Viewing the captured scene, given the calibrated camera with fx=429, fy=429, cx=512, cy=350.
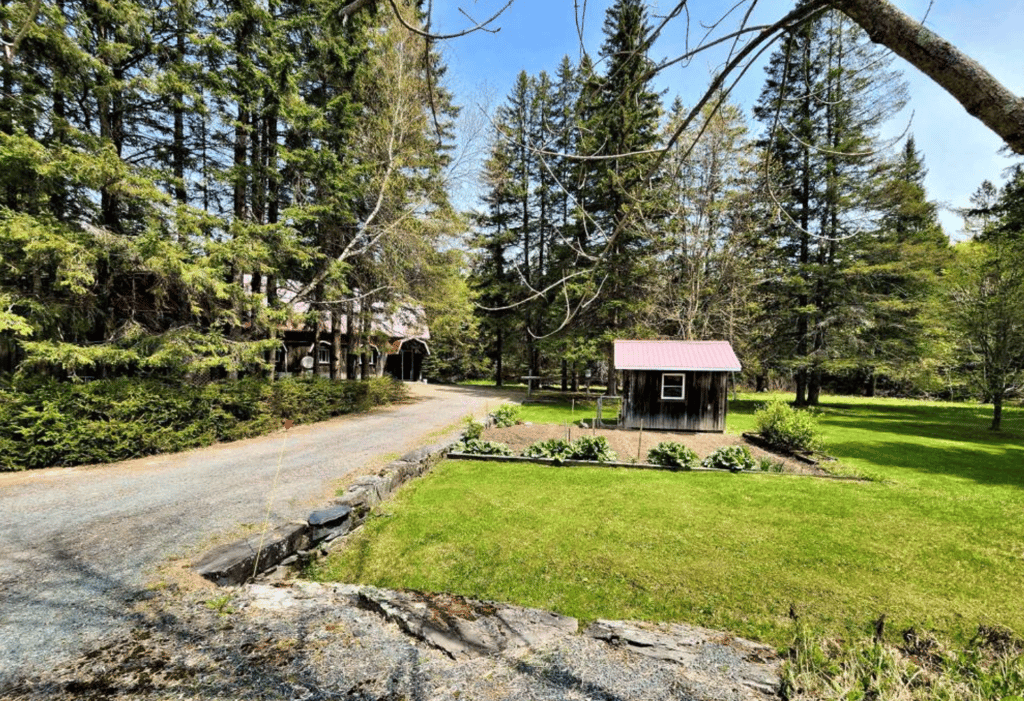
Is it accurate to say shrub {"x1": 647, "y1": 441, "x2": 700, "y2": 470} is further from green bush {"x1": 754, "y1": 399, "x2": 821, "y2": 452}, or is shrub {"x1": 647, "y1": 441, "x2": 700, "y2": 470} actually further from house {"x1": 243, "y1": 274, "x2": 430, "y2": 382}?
house {"x1": 243, "y1": 274, "x2": 430, "y2": 382}

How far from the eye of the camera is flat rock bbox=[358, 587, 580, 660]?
330 centimetres

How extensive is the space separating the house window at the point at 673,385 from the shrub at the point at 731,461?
5340mm

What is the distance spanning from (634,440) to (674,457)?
3.24 m

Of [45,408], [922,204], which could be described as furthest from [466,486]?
[922,204]

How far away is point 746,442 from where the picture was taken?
12.5 metres

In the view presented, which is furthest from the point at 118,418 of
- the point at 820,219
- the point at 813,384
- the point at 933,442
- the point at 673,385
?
the point at 820,219

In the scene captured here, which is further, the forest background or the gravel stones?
the forest background

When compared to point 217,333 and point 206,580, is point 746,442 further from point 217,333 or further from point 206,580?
point 217,333

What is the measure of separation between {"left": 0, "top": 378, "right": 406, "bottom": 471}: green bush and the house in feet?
6.50

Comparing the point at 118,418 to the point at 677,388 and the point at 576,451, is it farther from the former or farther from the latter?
the point at 677,388

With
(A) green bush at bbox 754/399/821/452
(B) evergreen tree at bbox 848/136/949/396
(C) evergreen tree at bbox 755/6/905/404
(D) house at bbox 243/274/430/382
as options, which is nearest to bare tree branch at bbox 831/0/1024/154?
(A) green bush at bbox 754/399/821/452

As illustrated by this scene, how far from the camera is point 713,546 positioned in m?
5.31

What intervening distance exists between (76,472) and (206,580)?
5.75 metres

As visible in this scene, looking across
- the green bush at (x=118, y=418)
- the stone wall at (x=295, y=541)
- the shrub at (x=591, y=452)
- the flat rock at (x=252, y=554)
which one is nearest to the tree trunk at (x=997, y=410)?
the shrub at (x=591, y=452)
